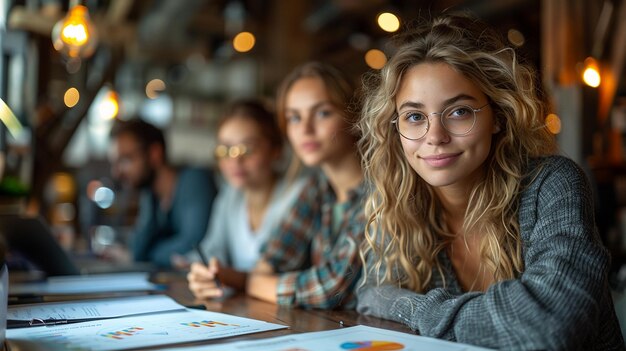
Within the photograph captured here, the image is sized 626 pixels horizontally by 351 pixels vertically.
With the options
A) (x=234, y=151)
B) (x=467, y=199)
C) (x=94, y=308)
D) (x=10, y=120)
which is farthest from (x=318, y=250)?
(x=10, y=120)

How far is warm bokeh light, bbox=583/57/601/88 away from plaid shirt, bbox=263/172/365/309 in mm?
1729

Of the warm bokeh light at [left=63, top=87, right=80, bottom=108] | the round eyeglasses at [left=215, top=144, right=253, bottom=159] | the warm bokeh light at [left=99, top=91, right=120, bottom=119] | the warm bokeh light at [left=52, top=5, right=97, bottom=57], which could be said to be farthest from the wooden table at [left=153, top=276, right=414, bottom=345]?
the warm bokeh light at [left=99, top=91, right=120, bottom=119]

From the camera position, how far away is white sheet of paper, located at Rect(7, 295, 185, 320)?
1.29 m

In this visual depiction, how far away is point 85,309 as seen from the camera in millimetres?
1387

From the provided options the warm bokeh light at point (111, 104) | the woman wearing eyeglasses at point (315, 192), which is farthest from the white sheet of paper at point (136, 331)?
the warm bokeh light at point (111, 104)

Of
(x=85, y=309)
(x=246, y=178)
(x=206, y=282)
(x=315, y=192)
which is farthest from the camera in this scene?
(x=246, y=178)

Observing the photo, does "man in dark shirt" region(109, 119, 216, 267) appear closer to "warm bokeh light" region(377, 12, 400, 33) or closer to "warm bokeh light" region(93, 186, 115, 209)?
"warm bokeh light" region(377, 12, 400, 33)

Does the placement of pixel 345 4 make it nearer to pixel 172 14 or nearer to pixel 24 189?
pixel 172 14

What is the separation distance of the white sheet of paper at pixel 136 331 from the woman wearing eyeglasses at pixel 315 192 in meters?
0.41

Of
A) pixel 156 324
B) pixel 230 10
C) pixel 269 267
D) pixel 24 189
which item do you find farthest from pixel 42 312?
pixel 230 10

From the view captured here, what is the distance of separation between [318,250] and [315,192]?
0.22 meters

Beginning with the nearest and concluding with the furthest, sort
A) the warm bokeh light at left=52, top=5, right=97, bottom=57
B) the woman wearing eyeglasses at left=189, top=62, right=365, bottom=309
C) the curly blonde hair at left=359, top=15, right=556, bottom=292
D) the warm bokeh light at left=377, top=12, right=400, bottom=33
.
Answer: the curly blonde hair at left=359, top=15, right=556, bottom=292 → the woman wearing eyeglasses at left=189, top=62, right=365, bottom=309 → the warm bokeh light at left=52, top=5, right=97, bottom=57 → the warm bokeh light at left=377, top=12, right=400, bottom=33

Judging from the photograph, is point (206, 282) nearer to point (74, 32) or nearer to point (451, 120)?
point (451, 120)

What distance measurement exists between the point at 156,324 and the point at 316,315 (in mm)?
395
